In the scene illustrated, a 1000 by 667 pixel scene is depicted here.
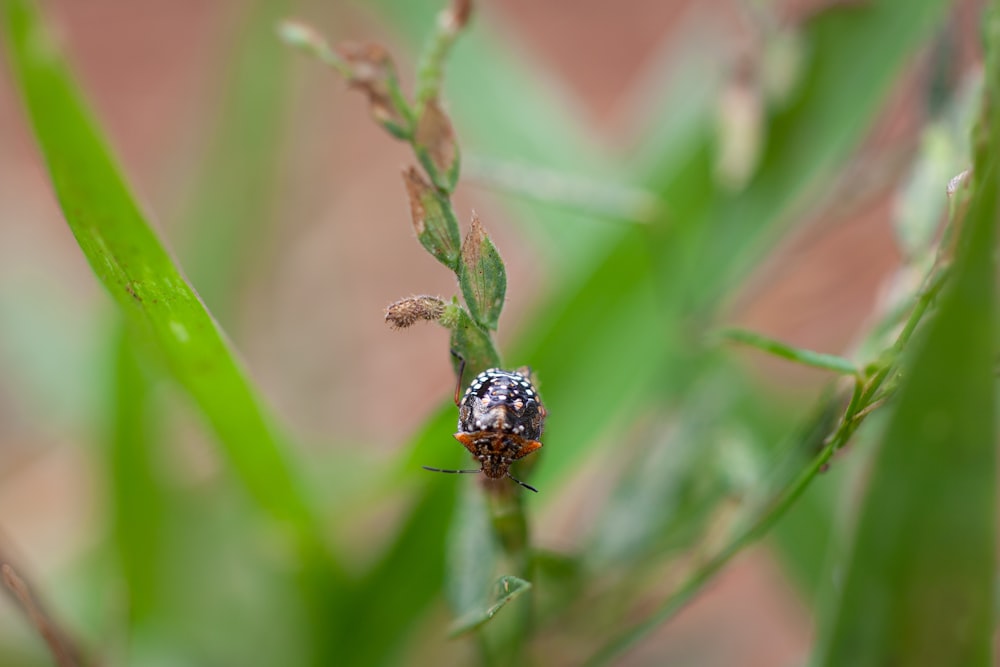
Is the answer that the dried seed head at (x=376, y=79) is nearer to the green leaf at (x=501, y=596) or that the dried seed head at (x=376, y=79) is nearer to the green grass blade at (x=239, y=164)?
the green leaf at (x=501, y=596)

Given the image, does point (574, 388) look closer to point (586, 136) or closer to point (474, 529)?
point (474, 529)

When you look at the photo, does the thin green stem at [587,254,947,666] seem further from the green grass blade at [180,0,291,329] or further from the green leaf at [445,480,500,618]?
the green grass blade at [180,0,291,329]

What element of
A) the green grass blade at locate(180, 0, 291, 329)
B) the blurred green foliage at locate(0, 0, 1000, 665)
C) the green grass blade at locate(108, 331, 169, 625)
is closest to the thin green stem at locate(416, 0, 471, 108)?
the blurred green foliage at locate(0, 0, 1000, 665)

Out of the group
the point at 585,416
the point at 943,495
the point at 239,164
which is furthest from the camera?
the point at 239,164

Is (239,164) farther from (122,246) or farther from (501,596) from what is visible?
(501,596)

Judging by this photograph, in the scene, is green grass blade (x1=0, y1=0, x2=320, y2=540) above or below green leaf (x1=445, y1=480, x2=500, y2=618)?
above

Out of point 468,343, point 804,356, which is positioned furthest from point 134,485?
point 804,356
